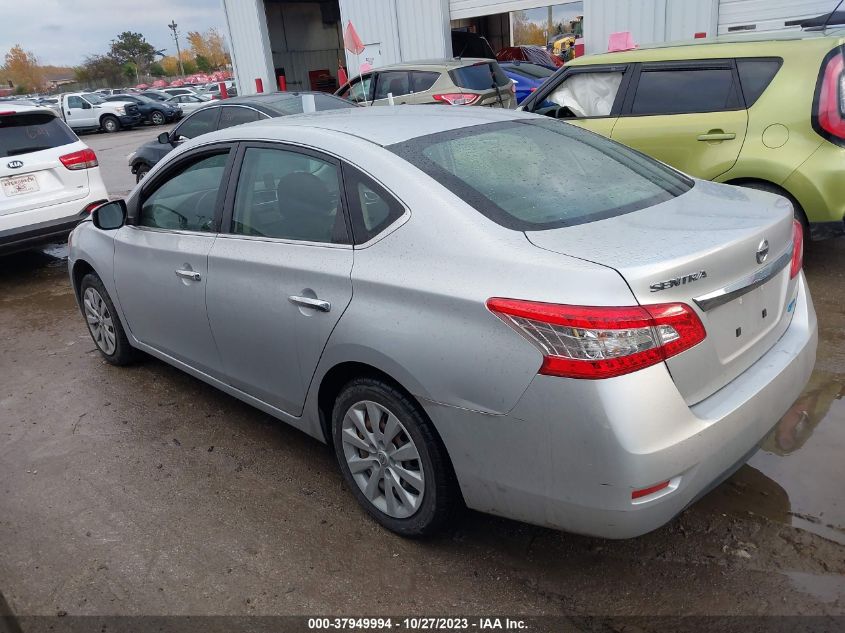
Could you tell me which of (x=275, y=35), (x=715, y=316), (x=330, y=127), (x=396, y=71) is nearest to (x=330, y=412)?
(x=330, y=127)

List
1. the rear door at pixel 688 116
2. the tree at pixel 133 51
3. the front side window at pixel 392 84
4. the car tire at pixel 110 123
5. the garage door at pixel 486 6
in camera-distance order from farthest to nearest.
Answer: the tree at pixel 133 51
the car tire at pixel 110 123
the garage door at pixel 486 6
the front side window at pixel 392 84
the rear door at pixel 688 116

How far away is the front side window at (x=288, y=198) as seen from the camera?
294 cm

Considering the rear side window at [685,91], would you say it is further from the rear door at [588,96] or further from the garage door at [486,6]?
the garage door at [486,6]

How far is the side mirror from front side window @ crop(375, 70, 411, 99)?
27.1 feet

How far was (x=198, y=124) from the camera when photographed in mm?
9344

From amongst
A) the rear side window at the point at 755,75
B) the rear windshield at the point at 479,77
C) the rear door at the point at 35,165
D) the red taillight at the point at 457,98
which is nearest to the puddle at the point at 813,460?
the rear side window at the point at 755,75

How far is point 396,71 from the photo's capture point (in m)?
11.9

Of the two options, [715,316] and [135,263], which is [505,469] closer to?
[715,316]

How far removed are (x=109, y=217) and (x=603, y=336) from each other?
3.11 m

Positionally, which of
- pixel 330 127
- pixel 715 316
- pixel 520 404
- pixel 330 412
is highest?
pixel 330 127

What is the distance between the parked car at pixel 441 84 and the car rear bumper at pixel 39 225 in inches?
202

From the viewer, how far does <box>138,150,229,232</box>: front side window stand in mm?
3543

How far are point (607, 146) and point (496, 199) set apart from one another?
0.99 metres

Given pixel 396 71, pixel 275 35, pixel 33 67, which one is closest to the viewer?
pixel 396 71
